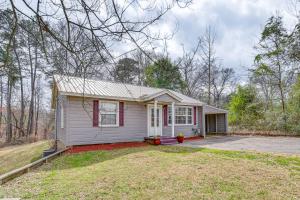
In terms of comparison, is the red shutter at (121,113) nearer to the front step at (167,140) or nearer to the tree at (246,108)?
the front step at (167,140)

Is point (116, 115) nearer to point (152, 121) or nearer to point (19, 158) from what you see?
point (152, 121)

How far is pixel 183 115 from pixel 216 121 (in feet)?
18.6

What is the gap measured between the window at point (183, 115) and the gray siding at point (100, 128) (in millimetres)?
2597

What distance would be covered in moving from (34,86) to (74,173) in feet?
61.3

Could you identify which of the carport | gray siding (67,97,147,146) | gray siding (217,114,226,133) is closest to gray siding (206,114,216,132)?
the carport

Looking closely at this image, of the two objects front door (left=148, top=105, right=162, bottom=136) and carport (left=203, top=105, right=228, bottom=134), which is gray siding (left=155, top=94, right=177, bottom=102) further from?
carport (left=203, top=105, right=228, bottom=134)

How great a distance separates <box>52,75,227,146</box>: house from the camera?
9.67 m

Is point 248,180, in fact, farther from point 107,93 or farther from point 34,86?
point 34,86

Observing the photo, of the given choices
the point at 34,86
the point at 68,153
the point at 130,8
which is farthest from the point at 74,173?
the point at 34,86

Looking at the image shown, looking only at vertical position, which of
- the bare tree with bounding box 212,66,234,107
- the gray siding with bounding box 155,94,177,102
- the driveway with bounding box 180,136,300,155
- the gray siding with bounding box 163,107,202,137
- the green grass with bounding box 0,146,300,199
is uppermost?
the bare tree with bounding box 212,66,234,107

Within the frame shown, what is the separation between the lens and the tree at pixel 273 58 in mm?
16141

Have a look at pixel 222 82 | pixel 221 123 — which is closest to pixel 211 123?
pixel 221 123

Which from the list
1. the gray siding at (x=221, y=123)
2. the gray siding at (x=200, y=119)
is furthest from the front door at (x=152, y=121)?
the gray siding at (x=221, y=123)

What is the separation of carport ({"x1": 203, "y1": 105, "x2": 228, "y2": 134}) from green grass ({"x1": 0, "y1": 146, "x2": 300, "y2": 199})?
33.8ft
